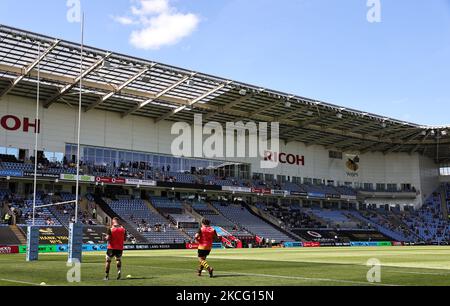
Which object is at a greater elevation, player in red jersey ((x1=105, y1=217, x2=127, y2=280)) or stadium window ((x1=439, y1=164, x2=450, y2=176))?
stadium window ((x1=439, y1=164, x2=450, y2=176))

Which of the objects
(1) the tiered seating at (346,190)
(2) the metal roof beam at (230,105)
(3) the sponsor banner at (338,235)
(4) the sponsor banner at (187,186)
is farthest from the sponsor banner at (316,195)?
(2) the metal roof beam at (230,105)

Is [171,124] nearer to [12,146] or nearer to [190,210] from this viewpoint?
[190,210]

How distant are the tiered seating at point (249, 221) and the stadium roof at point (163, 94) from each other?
12.3 meters

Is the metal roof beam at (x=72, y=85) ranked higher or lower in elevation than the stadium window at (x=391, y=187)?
higher

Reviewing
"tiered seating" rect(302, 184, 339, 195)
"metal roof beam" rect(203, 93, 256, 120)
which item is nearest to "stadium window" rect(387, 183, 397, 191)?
"tiered seating" rect(302, 184, 339, 195)

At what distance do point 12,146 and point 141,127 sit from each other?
15698 mm

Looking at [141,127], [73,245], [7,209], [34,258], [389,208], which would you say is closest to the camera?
[73,245]

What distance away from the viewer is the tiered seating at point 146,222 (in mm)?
56406

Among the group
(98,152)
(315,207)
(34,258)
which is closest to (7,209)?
(98,152)

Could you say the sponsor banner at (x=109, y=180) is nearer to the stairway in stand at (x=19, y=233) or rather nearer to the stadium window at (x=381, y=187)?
the stairway in stand at (x=19, y=233)

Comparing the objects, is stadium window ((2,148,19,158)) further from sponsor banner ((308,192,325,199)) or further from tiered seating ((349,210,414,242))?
tiered seating ((349,210,414,242))

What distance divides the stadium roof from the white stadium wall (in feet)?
4.12

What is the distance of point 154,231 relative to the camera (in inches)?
2259

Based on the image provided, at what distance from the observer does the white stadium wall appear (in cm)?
5684
